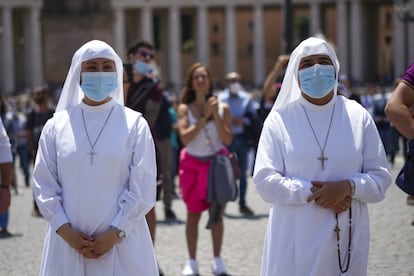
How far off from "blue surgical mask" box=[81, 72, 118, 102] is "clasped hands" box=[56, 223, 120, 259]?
85cm

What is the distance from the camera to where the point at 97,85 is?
5938 millimetres

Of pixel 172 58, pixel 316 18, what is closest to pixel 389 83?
pixel 316 18

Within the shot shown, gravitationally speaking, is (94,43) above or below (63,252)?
above

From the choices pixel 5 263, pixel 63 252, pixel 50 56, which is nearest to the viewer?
pixel 63 252

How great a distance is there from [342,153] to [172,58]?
82.8 metres

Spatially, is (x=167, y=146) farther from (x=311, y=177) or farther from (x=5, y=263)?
(x=311, y=177)

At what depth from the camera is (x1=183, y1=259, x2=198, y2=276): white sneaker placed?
9328 mm

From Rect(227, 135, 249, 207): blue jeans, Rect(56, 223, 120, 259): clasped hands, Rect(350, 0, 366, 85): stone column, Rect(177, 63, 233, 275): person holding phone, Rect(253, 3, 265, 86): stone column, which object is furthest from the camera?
Rect(253, 3, 265, 86): stone column


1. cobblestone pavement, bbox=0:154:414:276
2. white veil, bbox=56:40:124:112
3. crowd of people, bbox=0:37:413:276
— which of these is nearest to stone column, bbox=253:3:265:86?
cobblestone pavement, bbox=0:154:414:276

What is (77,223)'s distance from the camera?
19.0 feet

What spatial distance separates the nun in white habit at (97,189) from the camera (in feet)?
18.7

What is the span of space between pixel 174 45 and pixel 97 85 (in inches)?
3214

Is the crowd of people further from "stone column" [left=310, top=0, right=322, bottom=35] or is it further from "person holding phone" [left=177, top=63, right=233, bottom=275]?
"stone column" [left=310, top=0, right=322, bottom=35]

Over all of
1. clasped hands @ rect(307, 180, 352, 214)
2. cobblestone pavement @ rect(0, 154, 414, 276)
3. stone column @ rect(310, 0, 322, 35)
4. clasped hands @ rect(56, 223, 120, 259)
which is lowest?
cobblestone pavement @ rect(0, 154, 414, 276)
